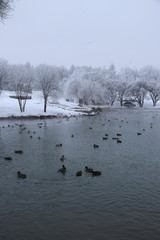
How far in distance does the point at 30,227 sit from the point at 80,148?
51.0ft

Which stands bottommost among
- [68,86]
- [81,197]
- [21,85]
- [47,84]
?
[81,197]

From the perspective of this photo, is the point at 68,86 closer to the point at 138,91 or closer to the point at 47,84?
the point at 138,91

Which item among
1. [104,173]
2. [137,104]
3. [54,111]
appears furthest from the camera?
[137,104]

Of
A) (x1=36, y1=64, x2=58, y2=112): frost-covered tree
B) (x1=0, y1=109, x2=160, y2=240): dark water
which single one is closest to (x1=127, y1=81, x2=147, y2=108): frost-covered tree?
(x1=36, y1=64, x2=58, y2=112): frost-covered tree

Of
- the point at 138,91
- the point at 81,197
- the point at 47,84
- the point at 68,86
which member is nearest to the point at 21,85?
the point at 47,84

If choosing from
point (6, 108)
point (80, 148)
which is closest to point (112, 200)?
point (80, 148)

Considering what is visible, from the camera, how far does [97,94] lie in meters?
105

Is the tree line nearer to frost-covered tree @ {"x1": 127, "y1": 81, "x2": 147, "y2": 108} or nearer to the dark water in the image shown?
frost-covered tree @ {"x1": 127, "y1": 81, "x2": 147, "y2": 108}

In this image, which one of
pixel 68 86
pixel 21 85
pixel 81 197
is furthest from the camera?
pixel 68 86

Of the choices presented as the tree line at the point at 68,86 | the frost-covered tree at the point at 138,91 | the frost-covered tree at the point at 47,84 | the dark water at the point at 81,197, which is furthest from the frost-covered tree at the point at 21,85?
the frost-covered tree at the point at 138,91

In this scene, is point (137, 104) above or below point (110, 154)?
above

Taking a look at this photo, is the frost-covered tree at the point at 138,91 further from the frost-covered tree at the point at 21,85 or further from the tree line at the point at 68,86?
the frost-covered tree at the point at 21,85

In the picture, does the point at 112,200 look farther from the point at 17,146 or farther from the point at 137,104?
the point at 137,104

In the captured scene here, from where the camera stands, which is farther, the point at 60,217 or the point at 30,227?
the point at 60,217
